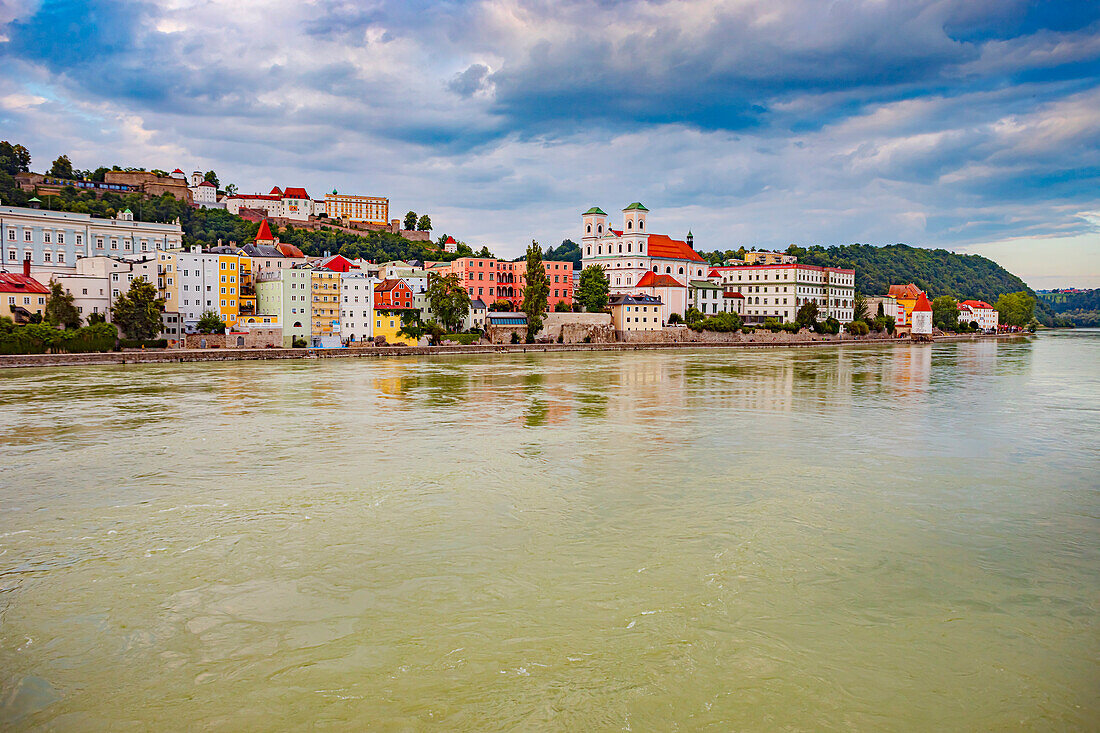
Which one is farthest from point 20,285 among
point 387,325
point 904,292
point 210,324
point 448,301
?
point 904,292

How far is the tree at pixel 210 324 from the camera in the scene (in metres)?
43.4

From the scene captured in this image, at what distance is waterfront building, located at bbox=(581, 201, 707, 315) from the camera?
69.8 m

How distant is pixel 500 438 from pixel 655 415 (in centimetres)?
512

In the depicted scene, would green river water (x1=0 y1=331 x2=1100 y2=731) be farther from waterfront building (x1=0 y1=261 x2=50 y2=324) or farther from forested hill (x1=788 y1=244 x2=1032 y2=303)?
forested hill (x1=788 y1=244 x2=1032 y2=303)

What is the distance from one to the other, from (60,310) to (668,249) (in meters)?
53.0

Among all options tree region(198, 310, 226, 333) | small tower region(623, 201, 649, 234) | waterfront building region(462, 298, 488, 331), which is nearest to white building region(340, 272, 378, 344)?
waterfront building region(462, 298, 488, 331)

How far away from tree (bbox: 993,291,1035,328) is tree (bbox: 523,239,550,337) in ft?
263

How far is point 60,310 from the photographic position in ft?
125

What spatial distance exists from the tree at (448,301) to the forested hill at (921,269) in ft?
240

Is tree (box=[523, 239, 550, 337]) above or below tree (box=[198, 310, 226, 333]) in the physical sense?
above

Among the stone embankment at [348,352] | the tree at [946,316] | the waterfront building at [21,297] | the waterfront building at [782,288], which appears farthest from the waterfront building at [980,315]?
the waterfront building at [21,297]

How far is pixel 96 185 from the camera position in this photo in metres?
77.5

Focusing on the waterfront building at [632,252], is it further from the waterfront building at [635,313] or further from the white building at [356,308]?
the white building at [356,308]

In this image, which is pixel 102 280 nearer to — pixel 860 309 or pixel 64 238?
pixel 64 238
